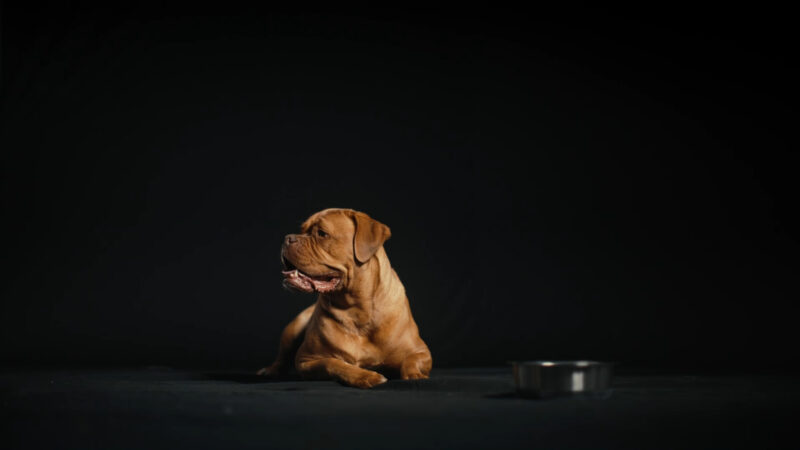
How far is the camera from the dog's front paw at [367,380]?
13.9 ft

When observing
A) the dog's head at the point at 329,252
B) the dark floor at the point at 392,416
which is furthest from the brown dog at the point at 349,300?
the dark floor at the point at 392,416

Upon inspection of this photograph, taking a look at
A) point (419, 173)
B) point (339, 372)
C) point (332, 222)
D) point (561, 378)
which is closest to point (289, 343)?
point (339, 372)

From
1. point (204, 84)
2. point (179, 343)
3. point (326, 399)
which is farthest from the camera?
point (204, 84)

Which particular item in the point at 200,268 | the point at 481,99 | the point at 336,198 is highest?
the point at 481,99

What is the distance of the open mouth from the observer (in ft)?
14.8

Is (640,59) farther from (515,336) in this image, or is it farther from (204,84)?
(204,84)

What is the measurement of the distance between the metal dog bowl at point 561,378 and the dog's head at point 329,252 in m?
1.07

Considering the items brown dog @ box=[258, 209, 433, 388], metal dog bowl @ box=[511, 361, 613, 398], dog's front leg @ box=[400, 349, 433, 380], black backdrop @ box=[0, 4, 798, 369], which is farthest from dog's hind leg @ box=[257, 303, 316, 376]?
metal dog bowl @ box=[511, 361, 613, 398]

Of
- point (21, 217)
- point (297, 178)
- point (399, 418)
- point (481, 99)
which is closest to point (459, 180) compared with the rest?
point (481, 99)

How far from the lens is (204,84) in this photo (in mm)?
6793

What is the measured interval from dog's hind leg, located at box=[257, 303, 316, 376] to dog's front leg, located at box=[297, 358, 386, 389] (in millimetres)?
418

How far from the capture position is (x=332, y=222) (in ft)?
15.1

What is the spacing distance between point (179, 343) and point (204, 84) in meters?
1.89

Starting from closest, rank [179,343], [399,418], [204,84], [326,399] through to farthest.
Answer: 1. [399,418]
2. [326,399]
3. [179,343]
4. [204,84]
